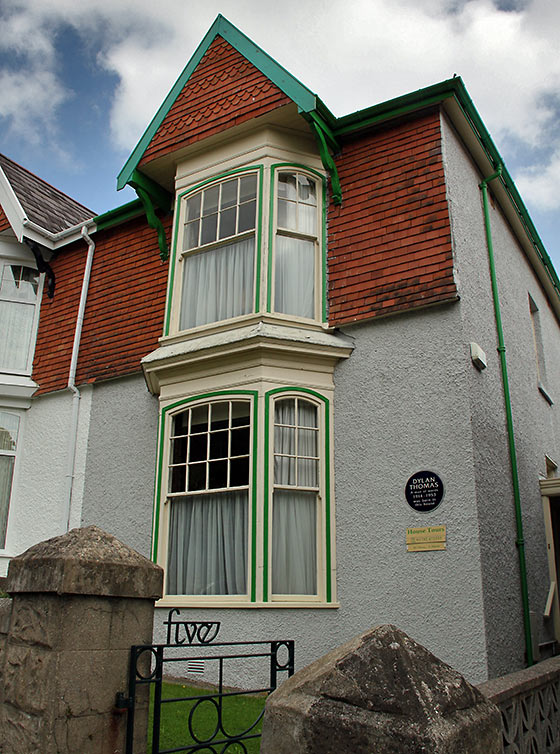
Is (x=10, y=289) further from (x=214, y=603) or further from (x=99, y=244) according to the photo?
(x=214, y=603)

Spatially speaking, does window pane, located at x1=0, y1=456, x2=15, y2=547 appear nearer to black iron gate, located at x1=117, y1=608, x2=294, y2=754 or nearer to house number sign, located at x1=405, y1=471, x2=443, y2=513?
black iron gate, located at x1=117, y1=608, x2=294, y2=754

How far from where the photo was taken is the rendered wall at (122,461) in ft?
30.7

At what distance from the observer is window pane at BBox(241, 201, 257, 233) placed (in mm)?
9180

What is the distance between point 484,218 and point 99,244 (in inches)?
252

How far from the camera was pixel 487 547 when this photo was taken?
23.3 feet

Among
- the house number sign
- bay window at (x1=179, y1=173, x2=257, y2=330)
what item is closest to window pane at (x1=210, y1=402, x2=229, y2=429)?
bay window at (x1=179, y1=173, x2=257, y2=330)

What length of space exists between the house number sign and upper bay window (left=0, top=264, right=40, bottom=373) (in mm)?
7268

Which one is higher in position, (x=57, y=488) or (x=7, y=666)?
(x=57, y=488)

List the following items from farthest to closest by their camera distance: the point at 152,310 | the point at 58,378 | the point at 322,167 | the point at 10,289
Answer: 1. the point at 10,289
2. the point at 58,378
3. the point at 152,310
4. the point at 322,167

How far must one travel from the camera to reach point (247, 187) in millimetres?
9320

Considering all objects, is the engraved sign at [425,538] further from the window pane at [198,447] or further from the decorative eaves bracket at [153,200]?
the decorative eaves bracket at [153,200]

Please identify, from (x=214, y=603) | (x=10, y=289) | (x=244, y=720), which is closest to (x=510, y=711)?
(x=244, y=720)

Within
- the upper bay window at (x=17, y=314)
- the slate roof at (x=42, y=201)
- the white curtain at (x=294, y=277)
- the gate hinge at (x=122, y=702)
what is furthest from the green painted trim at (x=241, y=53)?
the gate hinge at (x=122, y=702)

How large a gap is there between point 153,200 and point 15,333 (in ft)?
11.7
